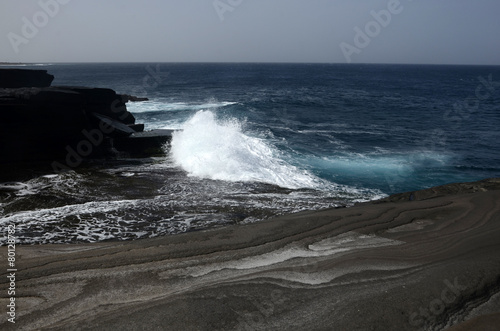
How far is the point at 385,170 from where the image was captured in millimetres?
18734

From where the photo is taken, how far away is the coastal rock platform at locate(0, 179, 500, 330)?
509cm

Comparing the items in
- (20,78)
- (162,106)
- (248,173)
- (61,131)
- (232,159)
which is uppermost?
(20,78)

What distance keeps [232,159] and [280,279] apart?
11.7 meters

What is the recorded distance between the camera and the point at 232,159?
57.1 feet

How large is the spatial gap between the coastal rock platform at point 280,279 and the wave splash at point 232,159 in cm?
729

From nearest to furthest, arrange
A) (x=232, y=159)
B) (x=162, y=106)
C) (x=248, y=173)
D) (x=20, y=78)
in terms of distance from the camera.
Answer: (x=248, y=173) < (x=232, y=159) < (x=20, y=78) < (x=162, y=106)

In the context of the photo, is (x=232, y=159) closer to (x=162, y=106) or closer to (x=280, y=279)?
(x=280, y=279)

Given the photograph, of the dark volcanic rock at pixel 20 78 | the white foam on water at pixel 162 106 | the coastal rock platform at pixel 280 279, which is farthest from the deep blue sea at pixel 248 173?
the dark volcanic rock at pixel 20 78

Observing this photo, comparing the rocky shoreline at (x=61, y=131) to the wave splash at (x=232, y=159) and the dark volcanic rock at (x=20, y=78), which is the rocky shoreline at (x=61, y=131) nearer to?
the wave splash at (x=232, y=159)

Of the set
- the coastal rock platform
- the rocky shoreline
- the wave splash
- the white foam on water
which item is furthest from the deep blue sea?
the coastal rock platform

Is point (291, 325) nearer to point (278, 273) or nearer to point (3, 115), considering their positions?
point (278, 273)

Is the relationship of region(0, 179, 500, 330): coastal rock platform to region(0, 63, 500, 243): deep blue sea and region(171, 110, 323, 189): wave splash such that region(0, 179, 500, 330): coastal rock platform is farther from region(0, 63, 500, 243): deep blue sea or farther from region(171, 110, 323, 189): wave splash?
region(171, 110, 323, 189): wave splash

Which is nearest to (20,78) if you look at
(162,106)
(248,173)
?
(162,106)

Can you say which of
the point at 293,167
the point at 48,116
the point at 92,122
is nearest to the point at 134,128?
the point at 92,122
